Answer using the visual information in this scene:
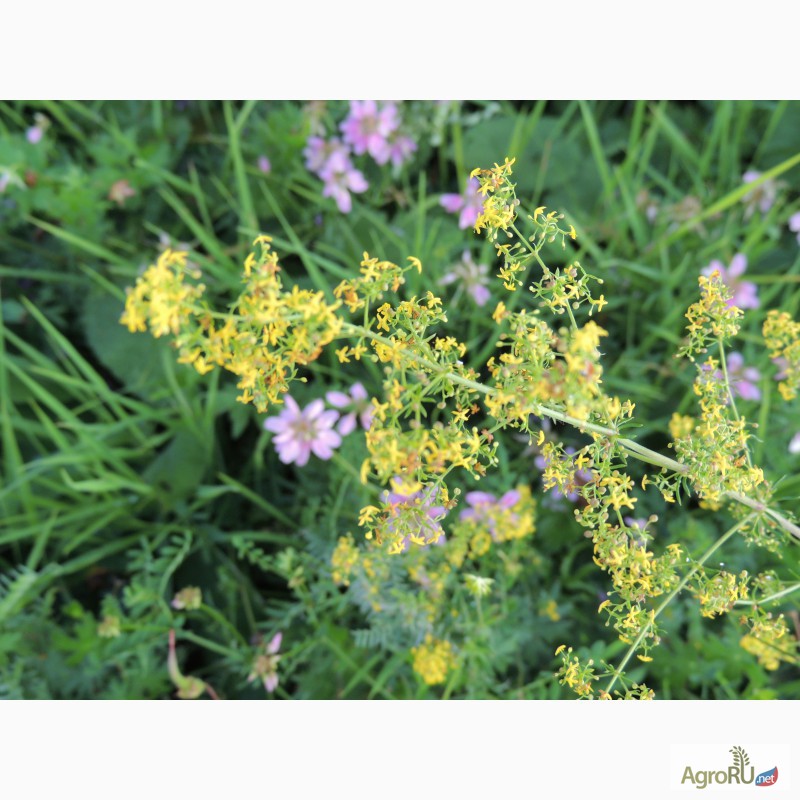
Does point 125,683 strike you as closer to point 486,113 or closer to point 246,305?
point 246,305

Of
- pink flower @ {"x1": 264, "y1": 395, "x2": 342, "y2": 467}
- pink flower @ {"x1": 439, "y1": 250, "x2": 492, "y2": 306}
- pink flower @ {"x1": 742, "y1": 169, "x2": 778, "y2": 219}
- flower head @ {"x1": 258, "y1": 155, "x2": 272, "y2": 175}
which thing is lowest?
A: pink flower @ {"x1": 264, "y1": 395, "x2": 342, "y2": 467}

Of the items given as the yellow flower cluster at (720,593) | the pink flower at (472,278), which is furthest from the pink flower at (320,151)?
the yellow flower cluster at (720,593)

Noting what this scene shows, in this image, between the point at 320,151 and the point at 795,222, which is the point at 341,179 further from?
the point at 795,222

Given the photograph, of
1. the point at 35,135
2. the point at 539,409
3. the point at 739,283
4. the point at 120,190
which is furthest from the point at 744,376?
the point at 35,135

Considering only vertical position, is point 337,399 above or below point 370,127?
below

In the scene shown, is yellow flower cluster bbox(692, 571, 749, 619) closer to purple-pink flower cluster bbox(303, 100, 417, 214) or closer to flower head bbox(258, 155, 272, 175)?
purple-pink flower cluster bbox(303, 100, 417, 214)

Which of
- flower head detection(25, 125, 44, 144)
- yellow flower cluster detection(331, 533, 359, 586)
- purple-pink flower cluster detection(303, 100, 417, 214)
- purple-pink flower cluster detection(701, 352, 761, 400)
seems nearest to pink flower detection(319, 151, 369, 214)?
purple-pink flower cluster detection(303, 100, 417, 214)
